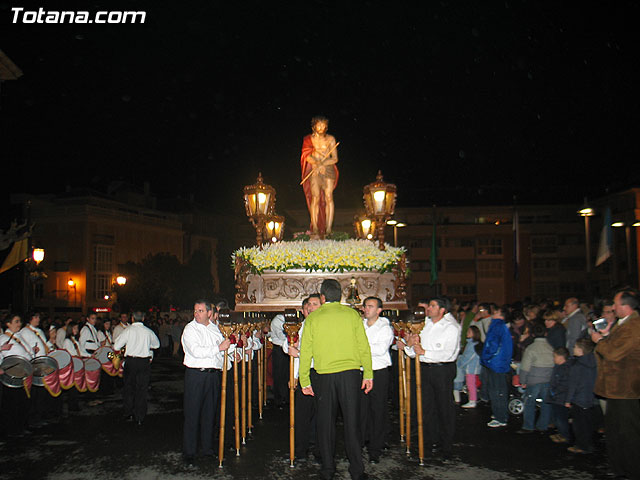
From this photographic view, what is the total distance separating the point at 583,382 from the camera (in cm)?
814

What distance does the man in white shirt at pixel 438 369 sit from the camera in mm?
8141

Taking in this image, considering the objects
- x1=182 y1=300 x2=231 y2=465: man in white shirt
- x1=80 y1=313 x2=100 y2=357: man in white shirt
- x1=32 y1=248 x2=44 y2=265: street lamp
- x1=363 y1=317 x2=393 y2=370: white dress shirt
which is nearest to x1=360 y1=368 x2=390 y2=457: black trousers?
x1=363 y1=317 x2=393 y2=370: white dress shirt

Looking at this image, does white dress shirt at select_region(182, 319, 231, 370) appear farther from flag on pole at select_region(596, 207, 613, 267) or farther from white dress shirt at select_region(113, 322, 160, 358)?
flag on pole at select_region(596, 207, 613, 267)

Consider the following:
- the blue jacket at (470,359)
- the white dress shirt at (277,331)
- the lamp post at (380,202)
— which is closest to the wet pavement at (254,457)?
the blue jacket at (470,359)

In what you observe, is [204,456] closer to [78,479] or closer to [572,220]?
[78,479]

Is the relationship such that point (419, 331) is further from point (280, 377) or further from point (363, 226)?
point (363, 226)

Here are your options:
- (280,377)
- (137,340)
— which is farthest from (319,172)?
(137,340)

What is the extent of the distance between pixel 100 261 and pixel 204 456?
43050 millimetres

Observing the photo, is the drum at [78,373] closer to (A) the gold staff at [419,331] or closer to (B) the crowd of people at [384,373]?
(B) the crowd of people at [384,373]

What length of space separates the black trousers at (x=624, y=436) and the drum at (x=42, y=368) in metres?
8.92

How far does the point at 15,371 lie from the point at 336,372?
6.01 meters

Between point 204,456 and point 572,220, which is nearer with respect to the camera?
point 204,456

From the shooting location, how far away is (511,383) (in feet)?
39.0

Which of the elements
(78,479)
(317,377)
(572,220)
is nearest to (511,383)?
(317,377)
